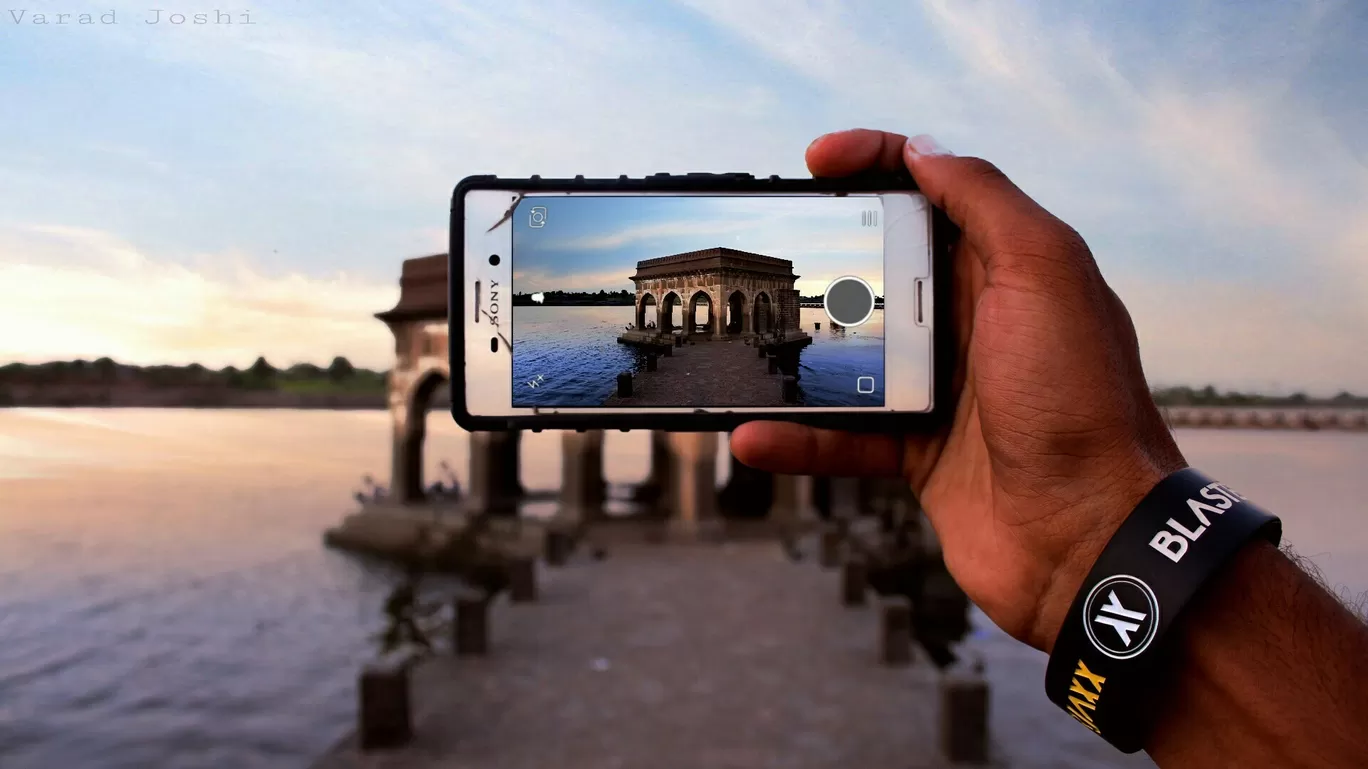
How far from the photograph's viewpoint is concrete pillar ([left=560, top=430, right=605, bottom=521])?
1021 inches

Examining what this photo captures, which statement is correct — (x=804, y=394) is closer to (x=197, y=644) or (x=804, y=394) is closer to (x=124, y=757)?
(x=124, y=757)

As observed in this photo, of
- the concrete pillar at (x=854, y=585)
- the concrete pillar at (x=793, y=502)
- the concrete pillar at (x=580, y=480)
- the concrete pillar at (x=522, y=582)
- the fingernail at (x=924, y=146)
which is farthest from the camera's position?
the concrete pillar at (x=580, y=480)

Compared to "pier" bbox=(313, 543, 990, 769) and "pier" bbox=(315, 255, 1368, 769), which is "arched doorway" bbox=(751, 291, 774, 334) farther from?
"pier" bbox=(313, 543, 990, 769)

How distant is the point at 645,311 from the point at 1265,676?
1873mm

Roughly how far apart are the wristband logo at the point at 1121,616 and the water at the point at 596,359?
981 mm

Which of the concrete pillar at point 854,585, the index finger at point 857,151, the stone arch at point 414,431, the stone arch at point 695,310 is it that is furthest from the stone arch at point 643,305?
the stone arch at point 414,431

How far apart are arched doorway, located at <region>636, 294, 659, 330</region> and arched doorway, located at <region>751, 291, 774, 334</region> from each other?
13.1 inches

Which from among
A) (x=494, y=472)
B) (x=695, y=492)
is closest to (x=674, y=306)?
(x=695, y=492)

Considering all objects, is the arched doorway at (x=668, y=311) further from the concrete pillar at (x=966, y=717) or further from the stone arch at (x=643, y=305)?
the concrete pillar at (x=966, y=717)

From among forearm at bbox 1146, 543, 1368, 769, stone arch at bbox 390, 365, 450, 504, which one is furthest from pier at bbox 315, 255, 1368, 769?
stone arch at bbox 390, 365, 450, 504

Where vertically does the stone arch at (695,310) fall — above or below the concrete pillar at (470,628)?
above

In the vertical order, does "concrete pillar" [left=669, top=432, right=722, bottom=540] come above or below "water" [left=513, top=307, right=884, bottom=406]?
below

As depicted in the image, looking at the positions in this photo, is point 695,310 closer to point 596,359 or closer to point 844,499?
point 596,359

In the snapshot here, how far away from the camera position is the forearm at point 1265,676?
4.84ft
